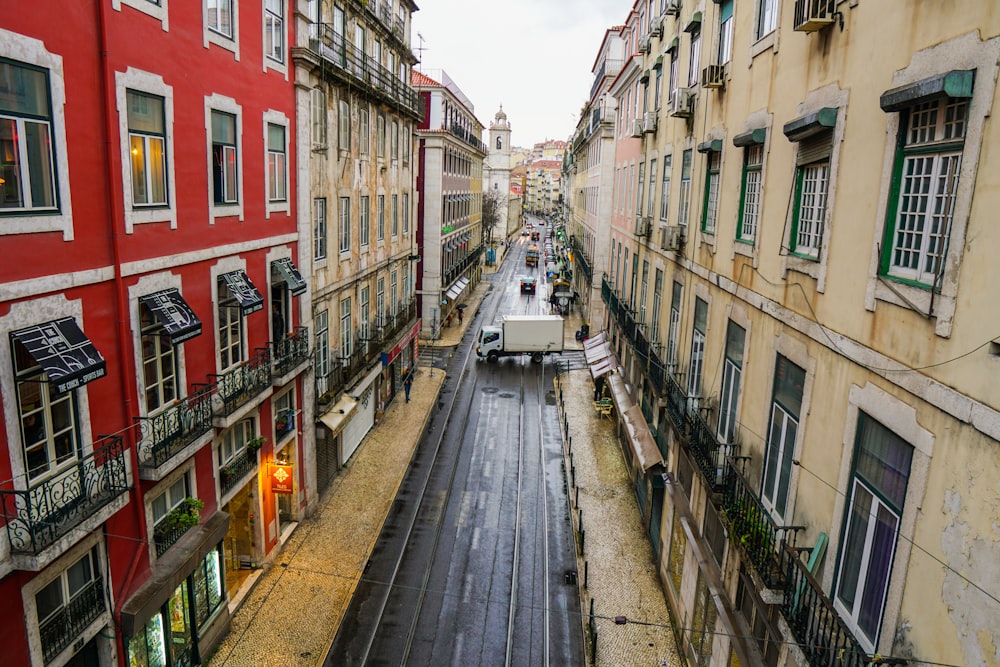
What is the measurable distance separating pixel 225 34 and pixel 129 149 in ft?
15.6

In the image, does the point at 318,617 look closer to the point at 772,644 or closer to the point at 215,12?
the point at 772,644

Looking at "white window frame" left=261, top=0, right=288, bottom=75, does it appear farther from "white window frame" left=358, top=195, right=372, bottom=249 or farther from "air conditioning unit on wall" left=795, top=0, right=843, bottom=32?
"air conditioning unit on wall" left=795, top=0, right=843, bottom=32

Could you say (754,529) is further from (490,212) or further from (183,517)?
(490,212)

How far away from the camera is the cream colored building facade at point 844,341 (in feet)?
19.5

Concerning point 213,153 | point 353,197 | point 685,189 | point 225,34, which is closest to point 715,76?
point 685,189

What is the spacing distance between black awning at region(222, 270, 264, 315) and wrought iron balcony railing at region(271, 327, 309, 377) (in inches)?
95.5

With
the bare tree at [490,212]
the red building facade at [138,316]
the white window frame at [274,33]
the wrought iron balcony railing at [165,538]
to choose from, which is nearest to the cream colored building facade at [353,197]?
the white window frame at [274,33]

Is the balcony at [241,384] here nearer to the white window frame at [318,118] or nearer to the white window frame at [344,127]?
the white window frame at [318,118]

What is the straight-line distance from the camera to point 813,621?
8125 mm

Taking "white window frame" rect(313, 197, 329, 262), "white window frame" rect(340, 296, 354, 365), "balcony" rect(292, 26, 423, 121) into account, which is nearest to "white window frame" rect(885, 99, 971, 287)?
"balcony" rect(292, 26, 423, 121)

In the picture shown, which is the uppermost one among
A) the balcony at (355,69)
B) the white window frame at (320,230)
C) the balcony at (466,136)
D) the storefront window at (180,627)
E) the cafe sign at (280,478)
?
the balcony at (466,136)

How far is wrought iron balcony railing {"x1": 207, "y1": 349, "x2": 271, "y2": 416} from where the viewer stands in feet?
47.7

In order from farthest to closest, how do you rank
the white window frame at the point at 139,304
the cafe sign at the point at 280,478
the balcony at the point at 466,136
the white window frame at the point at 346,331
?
1. the balcony at the point at 466,136
2. the white window frame at the point at 346,331
3. the cafe sign at the point at 280,478
4. the white window frame at the point at 139,304

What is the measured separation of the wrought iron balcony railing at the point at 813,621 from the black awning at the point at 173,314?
35.4ft
